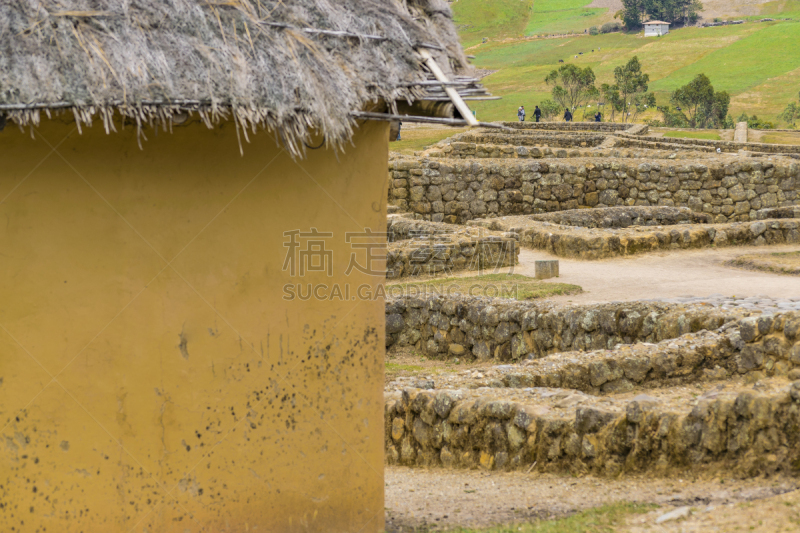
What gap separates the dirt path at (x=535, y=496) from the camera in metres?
4.17

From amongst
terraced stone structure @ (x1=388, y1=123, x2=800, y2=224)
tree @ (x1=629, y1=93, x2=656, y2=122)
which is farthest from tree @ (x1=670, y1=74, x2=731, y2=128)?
terraced stone structure @ (x1=388, y1=123, x2=800, y2=224)

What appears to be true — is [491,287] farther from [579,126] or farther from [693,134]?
[693,134]

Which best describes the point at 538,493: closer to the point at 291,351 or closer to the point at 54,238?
the point at 291,351

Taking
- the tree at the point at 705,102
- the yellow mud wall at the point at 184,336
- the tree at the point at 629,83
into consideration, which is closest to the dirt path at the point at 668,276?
the yellow mud wall at the point at 184,336

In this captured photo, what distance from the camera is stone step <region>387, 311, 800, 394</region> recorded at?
20.5 ft

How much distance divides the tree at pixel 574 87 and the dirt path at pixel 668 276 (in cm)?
4326

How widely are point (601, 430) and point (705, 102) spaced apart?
Result: 49.4 meters

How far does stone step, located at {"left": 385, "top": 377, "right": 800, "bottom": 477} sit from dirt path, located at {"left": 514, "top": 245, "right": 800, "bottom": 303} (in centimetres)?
359

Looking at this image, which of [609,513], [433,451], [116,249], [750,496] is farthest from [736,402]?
[116,249]

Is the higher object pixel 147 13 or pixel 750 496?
pixel 147 13

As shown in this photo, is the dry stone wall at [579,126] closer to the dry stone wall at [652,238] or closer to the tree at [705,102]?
the tree at [705,102]

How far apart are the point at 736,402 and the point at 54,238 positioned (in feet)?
13.2

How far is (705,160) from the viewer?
1836 cm

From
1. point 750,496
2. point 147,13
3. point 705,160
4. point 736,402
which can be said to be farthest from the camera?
point 705,160
